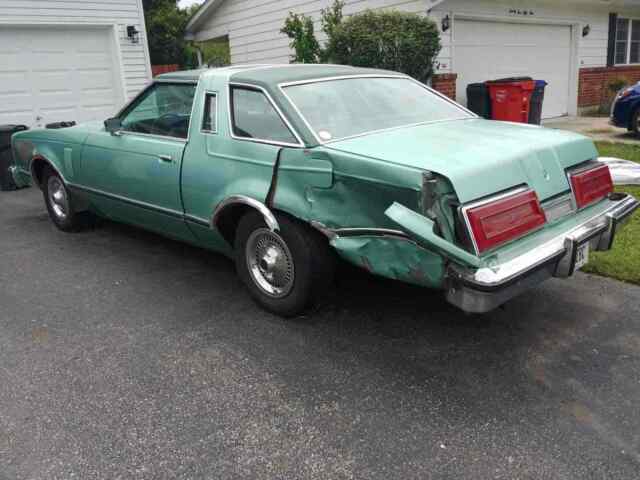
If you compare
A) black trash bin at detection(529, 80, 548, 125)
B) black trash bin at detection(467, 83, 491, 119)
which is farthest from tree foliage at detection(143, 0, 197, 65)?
black trash bin at detection(529, 80, 548, 125)

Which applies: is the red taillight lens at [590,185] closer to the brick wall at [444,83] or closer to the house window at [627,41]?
the brick wall at [444,83]

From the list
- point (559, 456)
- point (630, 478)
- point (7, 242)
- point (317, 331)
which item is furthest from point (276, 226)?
point (7, 242)

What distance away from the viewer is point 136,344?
369 cm

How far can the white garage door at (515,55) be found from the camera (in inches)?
452

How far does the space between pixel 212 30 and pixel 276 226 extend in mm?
14494

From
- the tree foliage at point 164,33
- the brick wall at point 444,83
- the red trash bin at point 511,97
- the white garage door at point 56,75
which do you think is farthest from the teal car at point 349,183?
the tree foliage at point 164,33

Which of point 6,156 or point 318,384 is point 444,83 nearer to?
point 6,156

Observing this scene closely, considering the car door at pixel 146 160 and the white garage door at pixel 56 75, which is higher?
the white garage door at pixel 56 75

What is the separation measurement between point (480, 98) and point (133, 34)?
23.3ft

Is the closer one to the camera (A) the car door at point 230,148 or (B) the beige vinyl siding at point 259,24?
(A) the car door at point 230,148

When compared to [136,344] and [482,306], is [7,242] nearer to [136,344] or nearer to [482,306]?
[136,344]

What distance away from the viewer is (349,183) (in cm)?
322

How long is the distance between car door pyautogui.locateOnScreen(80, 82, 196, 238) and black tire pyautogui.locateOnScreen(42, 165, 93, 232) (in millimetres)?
737

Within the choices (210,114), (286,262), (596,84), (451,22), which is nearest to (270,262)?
(286,262)
